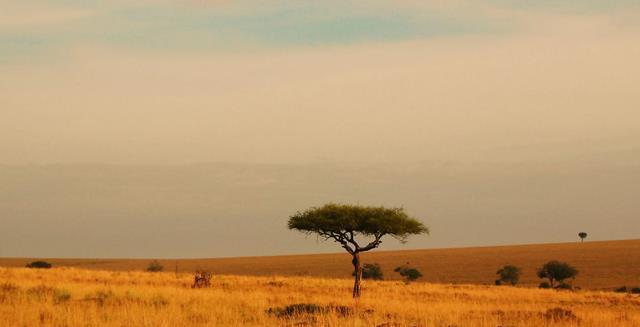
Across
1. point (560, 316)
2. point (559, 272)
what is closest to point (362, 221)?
point (560, 316)

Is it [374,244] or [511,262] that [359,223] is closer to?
[374,244]

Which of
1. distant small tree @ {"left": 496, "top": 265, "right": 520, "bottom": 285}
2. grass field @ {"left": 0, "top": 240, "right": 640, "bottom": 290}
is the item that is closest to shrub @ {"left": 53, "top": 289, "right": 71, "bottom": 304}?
grass field @ {"left": 0, "top": 240, "right": 640, "bottom": 290}

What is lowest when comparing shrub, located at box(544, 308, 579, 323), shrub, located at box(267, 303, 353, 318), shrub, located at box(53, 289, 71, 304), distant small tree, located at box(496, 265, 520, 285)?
shrub, located at box(544, 308, 579, 323)

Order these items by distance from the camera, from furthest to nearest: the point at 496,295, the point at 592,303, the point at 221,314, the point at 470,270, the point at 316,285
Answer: the point at 470,270, the point at 316,285, the point at 496,295, the point at 592,303, the point at 221,314

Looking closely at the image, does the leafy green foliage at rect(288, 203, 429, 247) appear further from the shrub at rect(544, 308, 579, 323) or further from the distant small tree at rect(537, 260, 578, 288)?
the distant small tree at rect(537, 260, 578, 288)

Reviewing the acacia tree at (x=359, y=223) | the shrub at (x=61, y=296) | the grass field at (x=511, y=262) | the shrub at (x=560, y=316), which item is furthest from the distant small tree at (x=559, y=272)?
the shrub at (x=61, y=296)

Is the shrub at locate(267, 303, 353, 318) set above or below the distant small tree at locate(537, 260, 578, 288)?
below

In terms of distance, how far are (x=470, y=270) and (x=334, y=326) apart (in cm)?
9711

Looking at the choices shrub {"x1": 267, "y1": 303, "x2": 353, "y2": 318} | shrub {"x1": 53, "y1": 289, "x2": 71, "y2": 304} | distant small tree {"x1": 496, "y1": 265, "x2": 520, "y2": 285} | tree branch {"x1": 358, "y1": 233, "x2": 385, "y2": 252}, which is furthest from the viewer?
distant small tree {"x1": 496, "y1": 265, "x2": 520, "y2": 285}

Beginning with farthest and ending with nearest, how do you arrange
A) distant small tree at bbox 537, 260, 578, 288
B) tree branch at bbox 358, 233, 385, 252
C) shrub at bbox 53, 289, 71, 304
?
distant small tree at bbox 537, 260, 578, 288, tree branch at bbox 358, 233, 385, 252, shrub at bbox 53, 289, 71, 304

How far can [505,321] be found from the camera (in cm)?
2325

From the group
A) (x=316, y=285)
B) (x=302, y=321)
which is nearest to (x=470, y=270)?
(x=316, y=285)

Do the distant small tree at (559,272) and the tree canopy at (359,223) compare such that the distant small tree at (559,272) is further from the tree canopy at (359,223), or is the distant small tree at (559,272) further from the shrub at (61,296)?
the shrub at (61,296)

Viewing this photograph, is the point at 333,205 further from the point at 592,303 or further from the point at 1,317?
the point at 1,317
